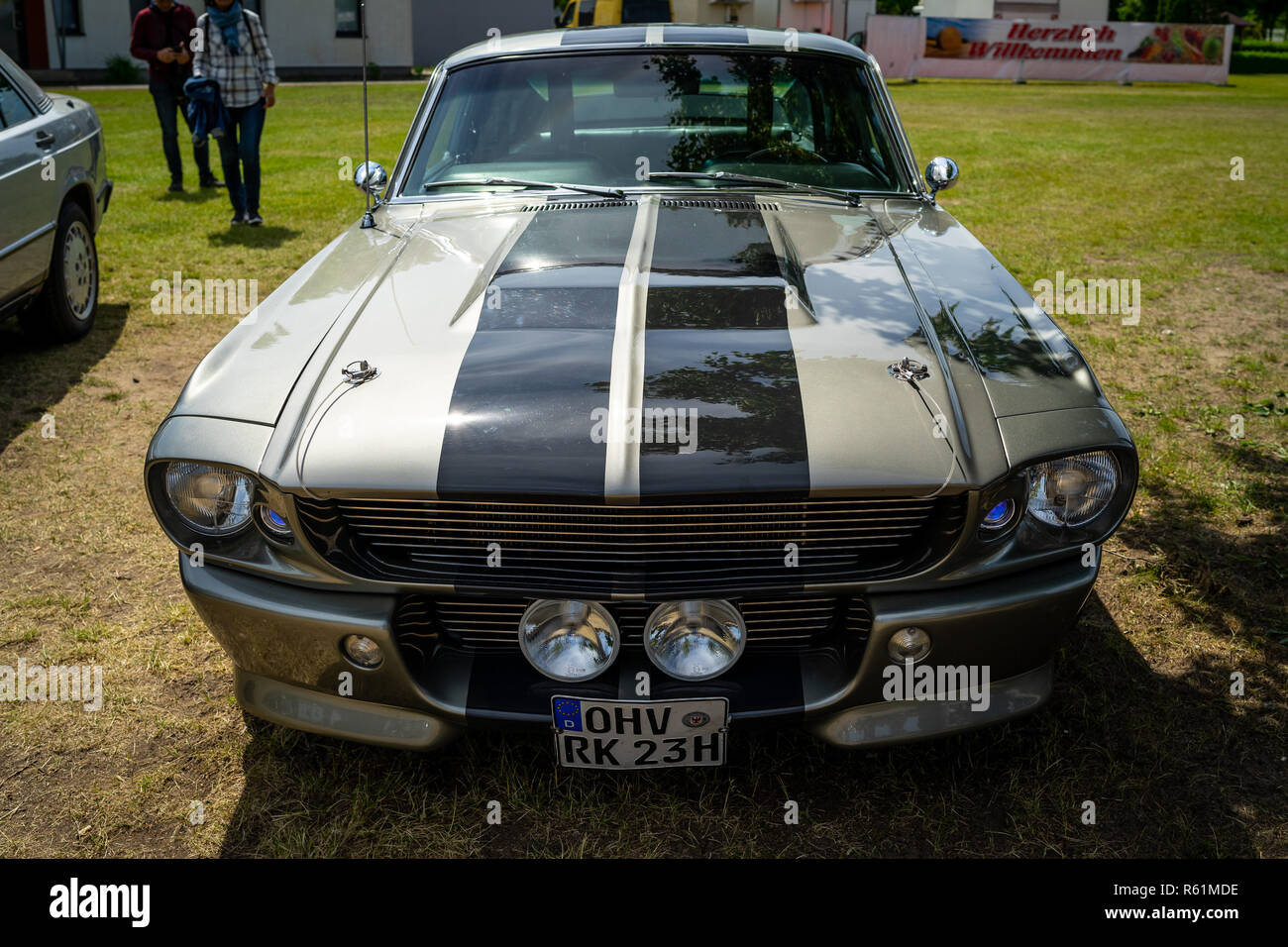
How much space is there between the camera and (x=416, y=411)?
7.16 ft

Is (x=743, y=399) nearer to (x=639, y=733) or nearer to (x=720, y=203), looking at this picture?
(x=639, y=733)

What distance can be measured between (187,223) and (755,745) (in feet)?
25.0

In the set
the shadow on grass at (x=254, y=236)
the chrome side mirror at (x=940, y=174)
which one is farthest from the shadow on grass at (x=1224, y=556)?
the shadow on grass at (x=254, y=236)

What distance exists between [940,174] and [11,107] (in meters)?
4.38

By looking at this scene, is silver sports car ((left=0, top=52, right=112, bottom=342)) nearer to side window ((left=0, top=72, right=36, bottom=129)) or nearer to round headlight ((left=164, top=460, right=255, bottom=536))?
side window ((left=0, top=72, right=36, bottom=129))

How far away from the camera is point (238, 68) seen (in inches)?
310

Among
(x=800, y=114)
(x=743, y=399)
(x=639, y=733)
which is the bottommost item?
(x=639, y=733)

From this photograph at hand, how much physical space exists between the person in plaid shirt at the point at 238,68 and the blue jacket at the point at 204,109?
9cm

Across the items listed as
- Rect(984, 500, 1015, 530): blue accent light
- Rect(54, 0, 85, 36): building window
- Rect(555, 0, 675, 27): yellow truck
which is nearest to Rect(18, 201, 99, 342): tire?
Rect(984, 500, 1015, 530): blue accent light

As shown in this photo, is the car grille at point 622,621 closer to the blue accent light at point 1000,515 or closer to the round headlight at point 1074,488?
the blue accent light at point 1000,515

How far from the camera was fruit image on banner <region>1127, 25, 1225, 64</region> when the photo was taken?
31.9m

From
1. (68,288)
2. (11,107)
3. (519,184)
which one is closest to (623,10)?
(68,288)
